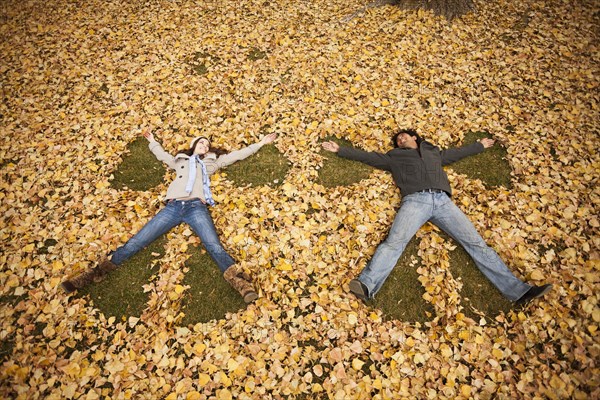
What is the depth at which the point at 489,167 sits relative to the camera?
5.75m

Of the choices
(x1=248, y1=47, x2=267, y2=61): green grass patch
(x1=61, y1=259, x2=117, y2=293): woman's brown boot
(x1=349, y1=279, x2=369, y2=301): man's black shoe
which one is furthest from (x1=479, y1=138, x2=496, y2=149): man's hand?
(x1=61, y1=259, x2=117, y2=293): woman's brown boot

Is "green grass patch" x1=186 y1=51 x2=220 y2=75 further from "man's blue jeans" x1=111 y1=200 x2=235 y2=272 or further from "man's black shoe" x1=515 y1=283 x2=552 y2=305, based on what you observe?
"man's black shoe" x1=515 y1=283 x2=552 y2=305

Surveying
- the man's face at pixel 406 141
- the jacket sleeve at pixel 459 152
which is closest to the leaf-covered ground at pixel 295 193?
the jacket sleeve at pixel 459 152

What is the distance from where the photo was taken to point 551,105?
20.8 feet

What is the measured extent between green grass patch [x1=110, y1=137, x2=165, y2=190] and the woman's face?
99 centimetres

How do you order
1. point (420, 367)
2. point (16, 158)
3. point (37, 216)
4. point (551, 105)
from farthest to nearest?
point (551, 105) < point (16, 158) < point (37, 216) < point (420, 367)

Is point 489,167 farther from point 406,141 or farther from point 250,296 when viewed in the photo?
point 250,296

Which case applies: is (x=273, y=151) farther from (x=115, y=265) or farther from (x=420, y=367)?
(x=420, y=367)

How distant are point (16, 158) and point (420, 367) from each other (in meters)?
8.01

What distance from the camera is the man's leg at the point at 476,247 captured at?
14.1 ft

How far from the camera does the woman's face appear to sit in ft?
18.0

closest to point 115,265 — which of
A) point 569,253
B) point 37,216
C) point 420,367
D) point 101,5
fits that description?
point 37,216

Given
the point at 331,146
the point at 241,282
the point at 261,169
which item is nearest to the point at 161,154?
the point at 261,169

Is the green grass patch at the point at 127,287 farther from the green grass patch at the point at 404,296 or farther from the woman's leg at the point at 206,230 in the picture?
the green grass patch at the point at 404,296
